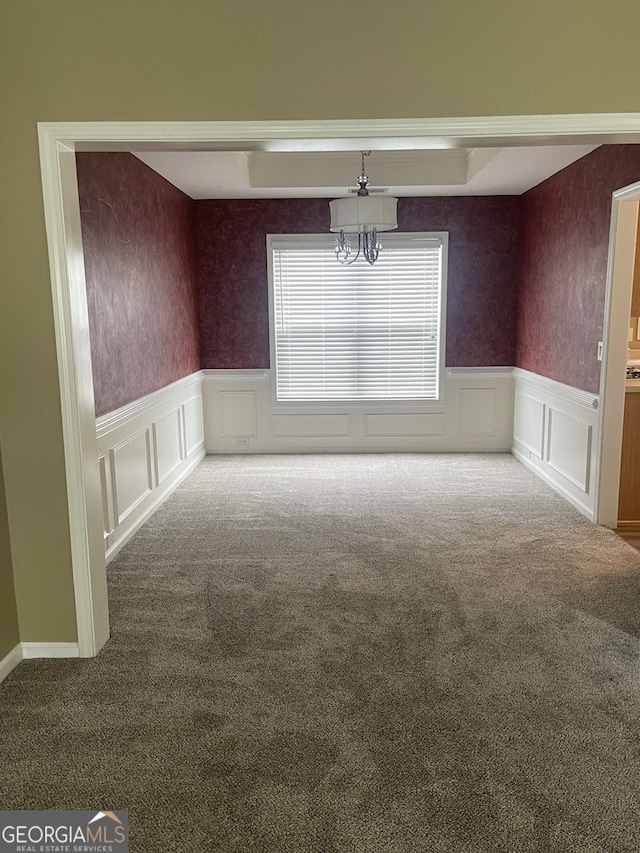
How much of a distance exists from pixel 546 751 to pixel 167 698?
1.46 metres

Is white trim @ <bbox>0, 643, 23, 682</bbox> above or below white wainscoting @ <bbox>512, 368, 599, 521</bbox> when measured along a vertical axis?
below

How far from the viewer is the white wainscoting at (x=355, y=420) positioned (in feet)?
22.9

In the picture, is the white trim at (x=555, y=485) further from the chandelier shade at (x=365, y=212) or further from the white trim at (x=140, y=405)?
the white trim at (x=140, y=405)

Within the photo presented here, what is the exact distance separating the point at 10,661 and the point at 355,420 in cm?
471

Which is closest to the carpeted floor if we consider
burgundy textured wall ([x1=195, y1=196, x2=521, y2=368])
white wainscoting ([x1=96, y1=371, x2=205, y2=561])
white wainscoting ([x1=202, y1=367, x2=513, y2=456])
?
white wainscoting ([x1=96, y1=371, x2=205, y2=561])

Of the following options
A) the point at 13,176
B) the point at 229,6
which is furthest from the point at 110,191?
the point at 229,6

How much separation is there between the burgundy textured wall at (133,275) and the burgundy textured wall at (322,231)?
41 cm

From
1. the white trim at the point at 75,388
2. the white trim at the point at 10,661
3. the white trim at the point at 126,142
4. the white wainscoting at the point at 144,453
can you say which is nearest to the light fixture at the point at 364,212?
the white trim at the point at 126,142

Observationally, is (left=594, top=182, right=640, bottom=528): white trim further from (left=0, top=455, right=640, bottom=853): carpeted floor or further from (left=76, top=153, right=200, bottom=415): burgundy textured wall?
(left=76, top=153, right=200, bottom=415): burgundy textured wall

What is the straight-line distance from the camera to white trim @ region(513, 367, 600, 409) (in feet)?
15.6

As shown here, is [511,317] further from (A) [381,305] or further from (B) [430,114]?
(B) [430,114]

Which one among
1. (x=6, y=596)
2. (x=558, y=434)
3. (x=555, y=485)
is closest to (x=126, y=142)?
(x=6, y=596)

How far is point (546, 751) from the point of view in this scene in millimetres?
2271

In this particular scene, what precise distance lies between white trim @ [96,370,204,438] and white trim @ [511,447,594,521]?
3404mm
